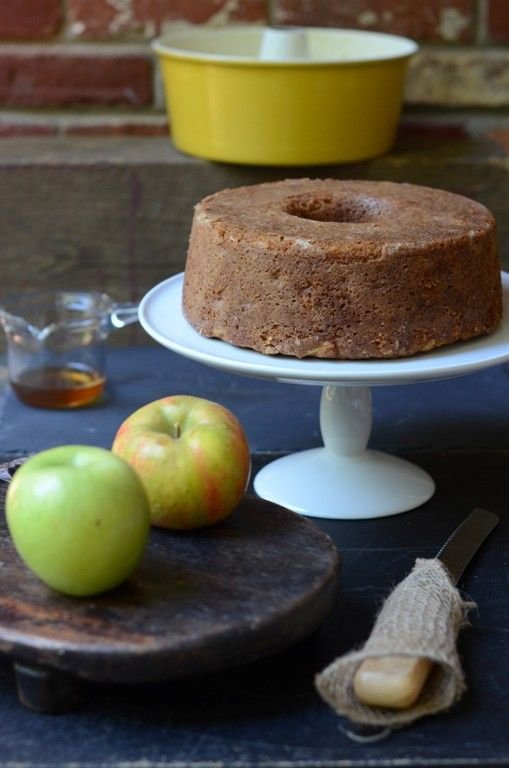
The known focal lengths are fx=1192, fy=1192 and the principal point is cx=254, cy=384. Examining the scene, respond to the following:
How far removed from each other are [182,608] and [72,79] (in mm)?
997

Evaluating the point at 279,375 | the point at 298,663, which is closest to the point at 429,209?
the point at 279,375

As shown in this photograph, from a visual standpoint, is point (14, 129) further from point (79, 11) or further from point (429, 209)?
point (429, 209)

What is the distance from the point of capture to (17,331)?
1329 millimetres

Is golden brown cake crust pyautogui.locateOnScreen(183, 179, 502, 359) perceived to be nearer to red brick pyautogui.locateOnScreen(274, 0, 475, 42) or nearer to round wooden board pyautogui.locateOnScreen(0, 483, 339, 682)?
round wooden board pyautogui.locateOnScreen(0, 483, 339, 682)

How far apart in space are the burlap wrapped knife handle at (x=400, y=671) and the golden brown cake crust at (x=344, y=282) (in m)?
0.26

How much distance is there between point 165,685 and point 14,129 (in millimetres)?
1011

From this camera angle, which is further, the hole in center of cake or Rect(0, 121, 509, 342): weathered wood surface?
Rect(0, 121, 509, 342): weathered wood surface

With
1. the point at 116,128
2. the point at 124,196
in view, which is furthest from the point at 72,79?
the point at 124,196

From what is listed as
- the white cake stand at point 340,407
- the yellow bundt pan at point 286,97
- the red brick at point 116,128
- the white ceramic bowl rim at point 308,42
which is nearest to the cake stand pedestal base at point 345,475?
the white cake stand at point 340,407

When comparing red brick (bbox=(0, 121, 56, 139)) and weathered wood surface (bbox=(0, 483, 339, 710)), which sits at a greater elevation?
red brick (bbox=(0, 121, 56, 139))

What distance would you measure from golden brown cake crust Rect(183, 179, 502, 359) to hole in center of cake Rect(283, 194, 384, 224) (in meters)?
0.05

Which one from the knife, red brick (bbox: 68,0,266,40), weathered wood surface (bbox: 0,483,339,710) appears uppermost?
red brick (bbox: 68,0,266,40)

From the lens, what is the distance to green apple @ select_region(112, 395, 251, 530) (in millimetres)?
840

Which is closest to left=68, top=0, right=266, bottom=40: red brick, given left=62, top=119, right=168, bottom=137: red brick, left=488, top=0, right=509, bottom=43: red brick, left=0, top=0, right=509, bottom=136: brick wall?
left=0, top=0, right=509, bottom=136: brick wall
